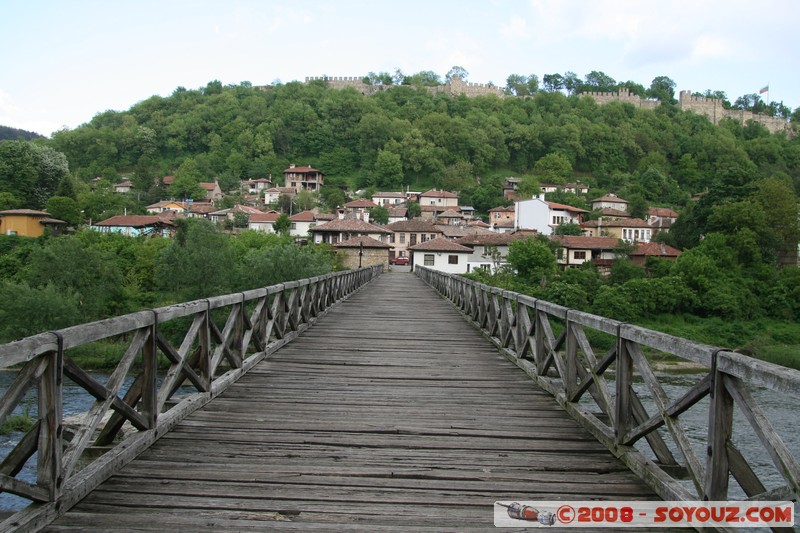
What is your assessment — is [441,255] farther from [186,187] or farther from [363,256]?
[186,187]

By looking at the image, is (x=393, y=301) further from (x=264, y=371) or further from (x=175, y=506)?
(x=175, y=506)

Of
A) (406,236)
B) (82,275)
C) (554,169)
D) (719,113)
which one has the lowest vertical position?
(82,275)

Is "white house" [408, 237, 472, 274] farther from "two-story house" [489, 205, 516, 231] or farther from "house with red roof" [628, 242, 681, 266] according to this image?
"two-story house" [489, 205, 516, 231]

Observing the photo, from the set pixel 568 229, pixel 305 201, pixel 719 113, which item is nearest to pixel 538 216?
pixel 568 229

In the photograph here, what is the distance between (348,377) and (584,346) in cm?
287

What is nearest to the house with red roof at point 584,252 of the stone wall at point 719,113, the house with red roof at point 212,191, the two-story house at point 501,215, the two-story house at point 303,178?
the two-story house at point 501,215

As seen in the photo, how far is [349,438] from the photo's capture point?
4562 mm

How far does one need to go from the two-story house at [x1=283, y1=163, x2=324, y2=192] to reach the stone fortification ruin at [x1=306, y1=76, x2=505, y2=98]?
51.0 m

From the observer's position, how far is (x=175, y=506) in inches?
127

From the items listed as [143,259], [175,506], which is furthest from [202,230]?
[175,506]

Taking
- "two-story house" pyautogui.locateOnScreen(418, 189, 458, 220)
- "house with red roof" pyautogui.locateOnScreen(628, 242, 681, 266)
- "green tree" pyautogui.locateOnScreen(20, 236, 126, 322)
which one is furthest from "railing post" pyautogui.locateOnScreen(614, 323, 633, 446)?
"two-story house" pyautogui.locateOnScreen(418, 189, 458, 220)

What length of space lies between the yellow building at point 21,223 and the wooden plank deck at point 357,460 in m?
72.4

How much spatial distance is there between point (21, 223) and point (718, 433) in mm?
78112

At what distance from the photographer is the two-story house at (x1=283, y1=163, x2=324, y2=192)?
121m
